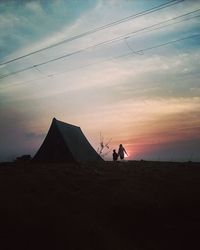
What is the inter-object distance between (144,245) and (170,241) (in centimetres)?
84

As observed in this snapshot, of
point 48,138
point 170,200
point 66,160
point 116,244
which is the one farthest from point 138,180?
point 48,138

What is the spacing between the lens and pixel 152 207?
389 inches

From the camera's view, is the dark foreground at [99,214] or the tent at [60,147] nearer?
the dark foreground at [99,214]

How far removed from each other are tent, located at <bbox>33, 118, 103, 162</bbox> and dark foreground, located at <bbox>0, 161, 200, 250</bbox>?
9.32 metres

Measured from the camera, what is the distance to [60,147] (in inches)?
894

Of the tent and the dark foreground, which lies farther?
the tent

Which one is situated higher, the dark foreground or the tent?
the tent

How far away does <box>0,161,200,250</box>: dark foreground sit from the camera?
25.7ft

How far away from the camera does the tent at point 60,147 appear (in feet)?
73.5

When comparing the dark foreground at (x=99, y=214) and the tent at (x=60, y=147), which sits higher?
the tent at (x=60, y=147)

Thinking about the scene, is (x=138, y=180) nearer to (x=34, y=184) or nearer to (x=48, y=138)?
(x=34, y=184)

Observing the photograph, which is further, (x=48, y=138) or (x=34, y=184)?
(x=48, y=138)

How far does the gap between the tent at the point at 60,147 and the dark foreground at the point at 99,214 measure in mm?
9322

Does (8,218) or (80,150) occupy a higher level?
(80,150)
